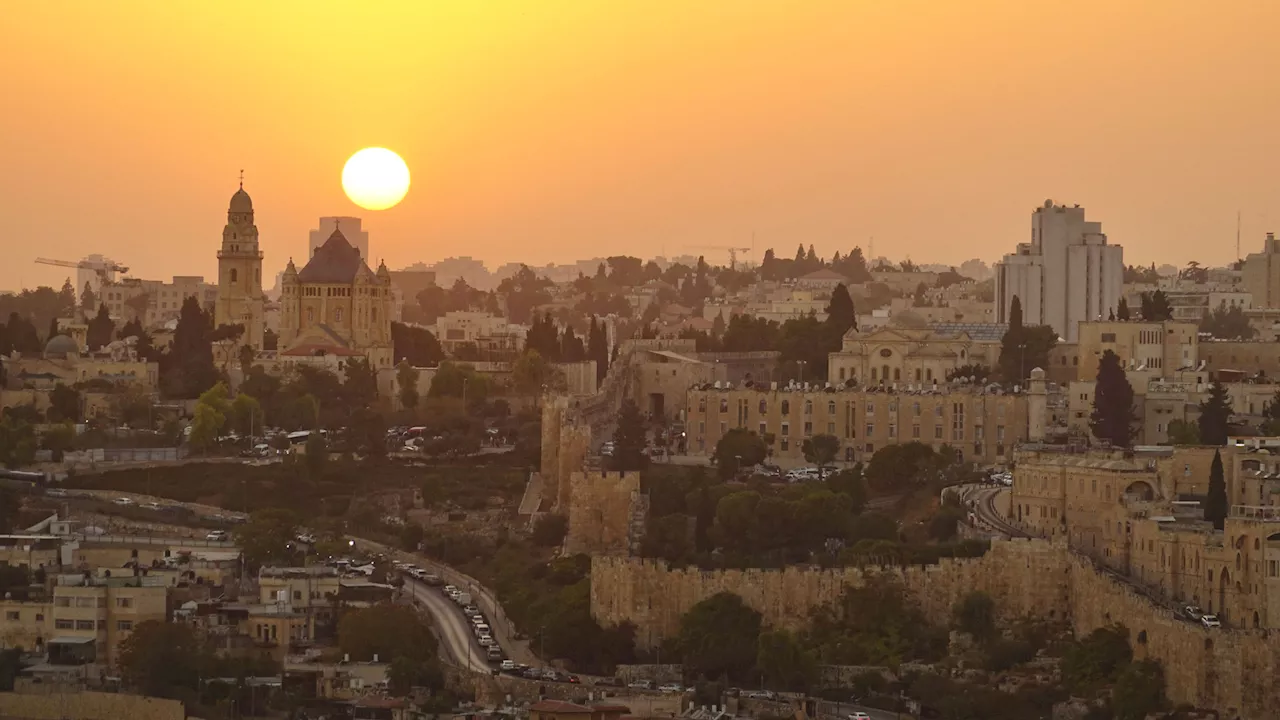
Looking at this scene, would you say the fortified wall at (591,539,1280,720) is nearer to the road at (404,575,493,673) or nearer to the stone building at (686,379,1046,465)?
the road at (404,575,493,673)

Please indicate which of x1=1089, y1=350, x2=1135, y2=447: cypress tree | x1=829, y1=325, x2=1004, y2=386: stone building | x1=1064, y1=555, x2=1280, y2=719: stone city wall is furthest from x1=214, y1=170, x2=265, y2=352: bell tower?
x1=1064, y1=555, x2=1280, y2=719: stone city wall

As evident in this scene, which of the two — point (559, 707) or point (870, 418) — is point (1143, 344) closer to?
point (870, 418)

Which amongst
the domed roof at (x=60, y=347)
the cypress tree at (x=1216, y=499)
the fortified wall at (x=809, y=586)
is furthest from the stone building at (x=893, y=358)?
the domed roof at (x=60, y=347)

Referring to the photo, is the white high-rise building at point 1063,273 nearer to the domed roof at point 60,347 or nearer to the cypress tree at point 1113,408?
the domed roof at point 60,347

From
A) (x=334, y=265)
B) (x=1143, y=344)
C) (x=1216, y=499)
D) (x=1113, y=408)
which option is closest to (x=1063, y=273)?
(x=334, y=265)

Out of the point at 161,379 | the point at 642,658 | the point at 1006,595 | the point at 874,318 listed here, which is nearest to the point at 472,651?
the point at 642,658

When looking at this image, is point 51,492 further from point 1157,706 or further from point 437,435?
point 1157,706
